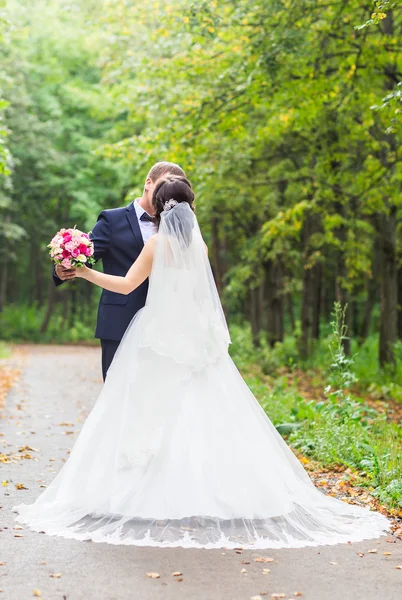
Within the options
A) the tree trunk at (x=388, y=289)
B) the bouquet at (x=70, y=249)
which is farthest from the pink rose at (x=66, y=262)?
the tree trunk at (x=388, y=289)

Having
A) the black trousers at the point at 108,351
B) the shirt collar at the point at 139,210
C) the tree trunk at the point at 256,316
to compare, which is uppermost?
the tree trunk at the point at 256,316

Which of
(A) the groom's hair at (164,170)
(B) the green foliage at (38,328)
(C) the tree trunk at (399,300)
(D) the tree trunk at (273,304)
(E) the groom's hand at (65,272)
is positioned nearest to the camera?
(E) the groom's hand at (65,272)

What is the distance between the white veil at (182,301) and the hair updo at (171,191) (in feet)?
0.22

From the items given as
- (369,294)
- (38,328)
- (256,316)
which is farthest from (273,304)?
(38,328)

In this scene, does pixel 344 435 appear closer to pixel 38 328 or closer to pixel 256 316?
pixel 256 316

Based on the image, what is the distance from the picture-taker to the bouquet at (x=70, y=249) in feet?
19.3

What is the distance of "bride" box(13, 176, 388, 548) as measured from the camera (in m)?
5.51

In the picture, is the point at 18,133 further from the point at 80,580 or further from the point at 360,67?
the point at 80,580

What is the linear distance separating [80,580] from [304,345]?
17299 mm

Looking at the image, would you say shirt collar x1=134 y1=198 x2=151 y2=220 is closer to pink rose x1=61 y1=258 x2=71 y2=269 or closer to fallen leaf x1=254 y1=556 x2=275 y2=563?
pink rose x1=61 y1=258 x2=71 y2=269

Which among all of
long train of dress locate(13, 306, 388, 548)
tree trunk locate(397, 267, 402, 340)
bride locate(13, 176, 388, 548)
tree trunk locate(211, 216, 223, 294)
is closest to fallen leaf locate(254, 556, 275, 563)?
long train of dress locate(13, 306, 388, 548)

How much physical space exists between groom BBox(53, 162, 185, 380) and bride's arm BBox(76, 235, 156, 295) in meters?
0.33

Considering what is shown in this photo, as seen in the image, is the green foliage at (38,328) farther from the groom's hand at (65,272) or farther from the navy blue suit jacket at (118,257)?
the groom's hand at (65,272)

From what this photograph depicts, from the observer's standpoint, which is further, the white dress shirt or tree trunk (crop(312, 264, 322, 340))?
tree trunk (crop(312, 264, 322, 340))
